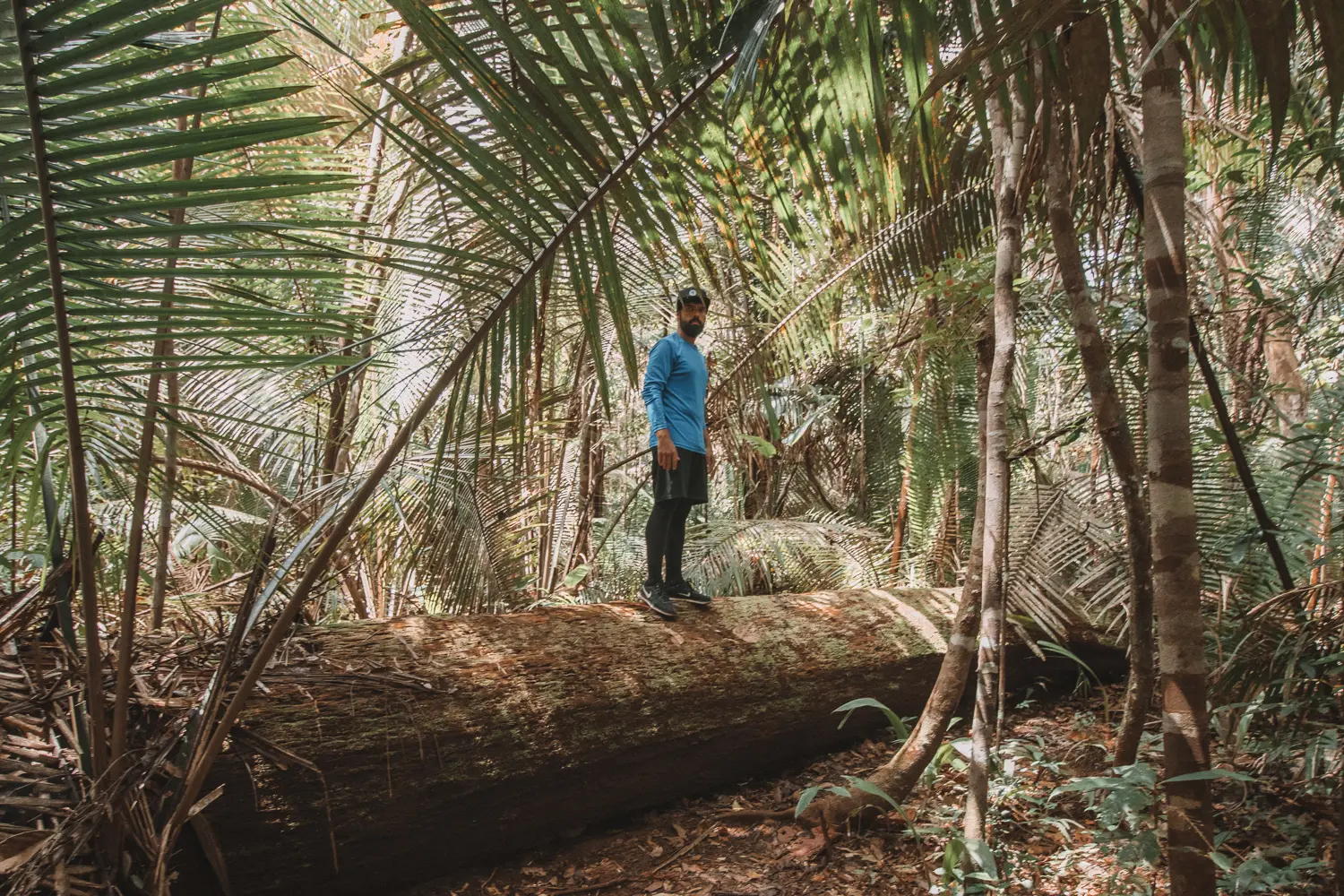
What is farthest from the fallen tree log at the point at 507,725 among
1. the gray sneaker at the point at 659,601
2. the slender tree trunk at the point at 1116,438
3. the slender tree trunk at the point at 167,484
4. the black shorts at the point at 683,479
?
the slender tree trunk at the point at 1116,438

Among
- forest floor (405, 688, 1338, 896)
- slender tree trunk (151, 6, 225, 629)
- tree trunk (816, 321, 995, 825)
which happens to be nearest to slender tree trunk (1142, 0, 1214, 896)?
forest floor (405, 688, 1338, 896)

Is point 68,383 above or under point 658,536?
above

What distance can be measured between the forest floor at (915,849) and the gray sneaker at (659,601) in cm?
87

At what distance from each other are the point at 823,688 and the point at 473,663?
174 cm

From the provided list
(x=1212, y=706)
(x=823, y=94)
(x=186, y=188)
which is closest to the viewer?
(x=186, y=188)

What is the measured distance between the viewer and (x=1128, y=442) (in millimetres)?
2855

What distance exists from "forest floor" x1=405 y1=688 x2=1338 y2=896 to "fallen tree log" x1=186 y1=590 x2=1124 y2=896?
15cm

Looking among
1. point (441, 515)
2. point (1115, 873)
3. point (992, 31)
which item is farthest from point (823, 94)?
point (441, 515)

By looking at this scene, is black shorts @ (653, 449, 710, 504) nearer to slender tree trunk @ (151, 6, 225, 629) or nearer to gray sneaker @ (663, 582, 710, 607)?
gray sneaker @ (663, 582, 710, 607)

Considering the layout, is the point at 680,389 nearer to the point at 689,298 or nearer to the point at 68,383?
the point at 689,298

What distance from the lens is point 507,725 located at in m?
2.94

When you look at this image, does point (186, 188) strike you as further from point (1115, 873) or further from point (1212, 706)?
point (1212, 706)

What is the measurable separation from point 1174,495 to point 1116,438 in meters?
0.87

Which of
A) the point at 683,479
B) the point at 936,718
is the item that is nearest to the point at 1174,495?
the point at 936,718
